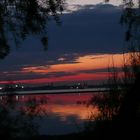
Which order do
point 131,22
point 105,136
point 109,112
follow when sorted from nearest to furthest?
point 131,22 → point 105,136 → point 109,112

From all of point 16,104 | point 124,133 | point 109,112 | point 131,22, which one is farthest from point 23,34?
point 16,104

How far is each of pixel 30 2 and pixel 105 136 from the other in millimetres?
5171

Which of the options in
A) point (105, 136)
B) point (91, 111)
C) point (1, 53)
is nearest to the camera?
point (1, 53)

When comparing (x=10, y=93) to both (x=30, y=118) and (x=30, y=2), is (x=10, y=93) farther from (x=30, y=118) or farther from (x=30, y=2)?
(x=30, y=2)

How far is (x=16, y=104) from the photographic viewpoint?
704 inches

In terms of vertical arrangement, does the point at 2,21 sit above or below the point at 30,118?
above

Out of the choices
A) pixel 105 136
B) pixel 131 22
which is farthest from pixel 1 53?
pixel 105 136

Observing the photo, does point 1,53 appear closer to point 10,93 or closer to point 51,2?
point 51,2

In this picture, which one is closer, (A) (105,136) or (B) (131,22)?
(B) (131,22)

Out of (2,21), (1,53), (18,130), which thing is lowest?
(18,130)

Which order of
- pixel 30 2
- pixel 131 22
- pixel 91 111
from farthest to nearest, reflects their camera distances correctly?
pixel 91 111 < pixel 131 22 < pixel 30 2

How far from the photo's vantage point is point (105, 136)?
43.4 ft

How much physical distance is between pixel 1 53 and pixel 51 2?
4.52 ft

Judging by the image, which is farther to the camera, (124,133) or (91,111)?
(91,111)
